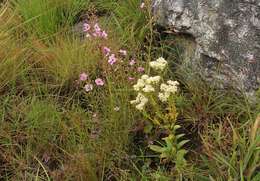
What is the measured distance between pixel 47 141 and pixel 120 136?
42 cm

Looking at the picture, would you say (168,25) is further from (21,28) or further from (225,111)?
(21,28)

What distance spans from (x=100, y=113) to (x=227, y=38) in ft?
2.85

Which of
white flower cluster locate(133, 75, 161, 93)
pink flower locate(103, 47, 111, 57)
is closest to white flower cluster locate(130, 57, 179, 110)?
white flower cluster locate(133, 75, 161, 93)

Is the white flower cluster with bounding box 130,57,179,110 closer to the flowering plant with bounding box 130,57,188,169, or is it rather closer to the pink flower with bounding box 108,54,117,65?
the flowering plant with bounding box 130,57,188,169

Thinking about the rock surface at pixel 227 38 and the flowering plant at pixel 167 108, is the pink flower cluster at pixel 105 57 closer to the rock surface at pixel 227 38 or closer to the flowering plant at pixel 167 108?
the flowering plant at pixel 167 108

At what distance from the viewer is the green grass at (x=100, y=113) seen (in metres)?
2.68

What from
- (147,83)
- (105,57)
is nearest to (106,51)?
(105,57)

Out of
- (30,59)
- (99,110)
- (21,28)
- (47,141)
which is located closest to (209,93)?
(99,110)

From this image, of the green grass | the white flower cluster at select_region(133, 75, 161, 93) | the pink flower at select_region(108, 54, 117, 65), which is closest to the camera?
the white flower cluster at select_region(133, 75, 161, 93)

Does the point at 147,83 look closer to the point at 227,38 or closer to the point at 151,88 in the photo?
the point at 151,88

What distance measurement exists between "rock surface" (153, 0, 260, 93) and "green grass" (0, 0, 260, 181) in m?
0.09

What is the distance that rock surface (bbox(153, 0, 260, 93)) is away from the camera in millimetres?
3023

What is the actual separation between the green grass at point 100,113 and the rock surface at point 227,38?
0.09 metres

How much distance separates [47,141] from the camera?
2.97 meters
